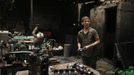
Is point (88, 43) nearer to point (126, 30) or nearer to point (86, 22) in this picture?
point (86, 22)

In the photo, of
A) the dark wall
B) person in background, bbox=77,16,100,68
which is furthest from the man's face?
the dark wall

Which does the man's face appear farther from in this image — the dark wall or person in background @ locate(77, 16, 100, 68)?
the dark wall

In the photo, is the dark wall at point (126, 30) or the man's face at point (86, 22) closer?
the man's face at point (86, 22)

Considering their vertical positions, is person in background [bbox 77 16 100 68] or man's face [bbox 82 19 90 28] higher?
man's face [bbox 82 19 90 28]

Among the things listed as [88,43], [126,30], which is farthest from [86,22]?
[126,30]

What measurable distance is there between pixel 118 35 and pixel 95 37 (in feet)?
12.5

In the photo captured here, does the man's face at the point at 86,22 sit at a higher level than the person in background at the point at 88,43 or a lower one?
higher

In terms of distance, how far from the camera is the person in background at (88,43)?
6.97 meters

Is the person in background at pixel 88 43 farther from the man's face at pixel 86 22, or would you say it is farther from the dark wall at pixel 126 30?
the dark wall at pixel 126 30

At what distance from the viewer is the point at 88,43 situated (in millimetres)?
7133

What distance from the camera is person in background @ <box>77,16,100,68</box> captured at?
6969 mm

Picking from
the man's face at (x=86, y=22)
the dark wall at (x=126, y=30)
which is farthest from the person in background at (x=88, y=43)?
the dark wall at (x=126, y=30)

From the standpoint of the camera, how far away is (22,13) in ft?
65.6

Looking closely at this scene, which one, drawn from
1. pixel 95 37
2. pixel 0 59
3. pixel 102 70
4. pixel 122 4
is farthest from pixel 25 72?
pixel 122 4
